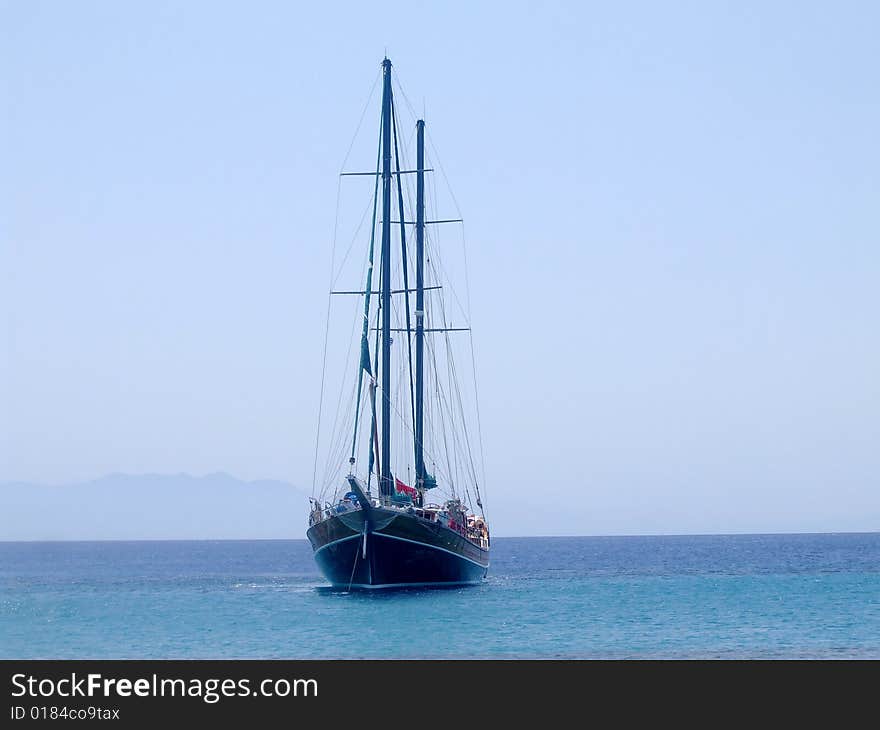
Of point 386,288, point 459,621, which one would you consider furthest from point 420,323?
point 459,621

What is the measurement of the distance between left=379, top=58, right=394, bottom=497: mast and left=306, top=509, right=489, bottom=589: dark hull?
3204 mm

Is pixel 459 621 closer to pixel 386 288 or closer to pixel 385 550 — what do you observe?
pixel 385 550

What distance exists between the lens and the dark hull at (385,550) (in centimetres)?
6188

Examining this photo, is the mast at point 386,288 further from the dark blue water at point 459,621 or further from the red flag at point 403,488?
the dark blue water at point 459,621

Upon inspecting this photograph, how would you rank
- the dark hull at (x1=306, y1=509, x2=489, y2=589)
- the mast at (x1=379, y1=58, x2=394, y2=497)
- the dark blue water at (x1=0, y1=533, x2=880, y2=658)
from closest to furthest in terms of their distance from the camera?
the dark blue water at (x1=0, y1=533, x2=880, y2=658) → the dark hull at (x1=306, y1=509, x2=489, y2=589) → the mast at (x1=379, y1=58, x2=394, y2=497)

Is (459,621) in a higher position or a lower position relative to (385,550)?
lower

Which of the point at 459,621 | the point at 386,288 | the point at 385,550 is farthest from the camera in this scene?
the point at 386,288

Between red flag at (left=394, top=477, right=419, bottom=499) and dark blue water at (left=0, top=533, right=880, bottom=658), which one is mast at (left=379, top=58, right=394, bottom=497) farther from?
dark blue water at (left=0, top=533, right=880, bottom=658)

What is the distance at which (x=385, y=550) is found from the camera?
205 feet

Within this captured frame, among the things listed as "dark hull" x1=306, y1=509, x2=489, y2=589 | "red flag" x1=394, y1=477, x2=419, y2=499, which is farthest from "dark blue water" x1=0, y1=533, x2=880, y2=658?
"red flag" x1=394, y1=477, x2=419, y2=499

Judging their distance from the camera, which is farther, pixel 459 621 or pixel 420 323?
pixel 420 323

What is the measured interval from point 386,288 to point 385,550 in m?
13.8

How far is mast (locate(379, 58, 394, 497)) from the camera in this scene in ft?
219
